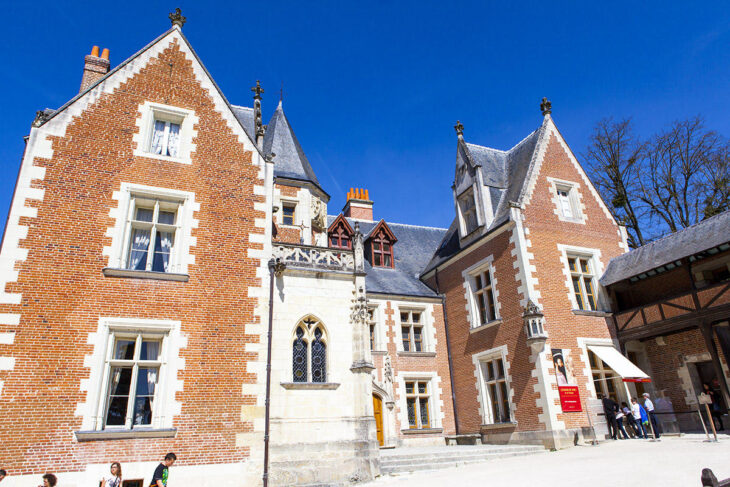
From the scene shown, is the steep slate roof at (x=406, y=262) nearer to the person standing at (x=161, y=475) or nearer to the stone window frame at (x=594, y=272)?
the stone window frame at (x=594, y=272)

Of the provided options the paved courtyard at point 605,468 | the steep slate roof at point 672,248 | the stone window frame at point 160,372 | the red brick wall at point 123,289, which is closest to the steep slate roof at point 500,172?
Answer: the steep slate roof at point 672,248

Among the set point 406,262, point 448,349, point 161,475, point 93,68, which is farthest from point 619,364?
point 93,68

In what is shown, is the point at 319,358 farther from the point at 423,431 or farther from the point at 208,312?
the point at 423,431

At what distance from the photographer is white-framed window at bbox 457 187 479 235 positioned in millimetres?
18922

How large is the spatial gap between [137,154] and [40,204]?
7.65 ft

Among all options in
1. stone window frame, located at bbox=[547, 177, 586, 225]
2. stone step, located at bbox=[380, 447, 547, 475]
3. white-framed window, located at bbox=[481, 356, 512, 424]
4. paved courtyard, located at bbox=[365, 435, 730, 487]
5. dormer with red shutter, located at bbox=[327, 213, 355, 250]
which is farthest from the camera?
dormer with red shutter, located at bbox=[327, 213, 355, 250]

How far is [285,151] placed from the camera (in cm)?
1752

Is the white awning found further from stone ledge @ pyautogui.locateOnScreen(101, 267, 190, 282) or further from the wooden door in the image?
stone ledge @ pyautogui.locateOnScreen(101, 267, 190, 282)

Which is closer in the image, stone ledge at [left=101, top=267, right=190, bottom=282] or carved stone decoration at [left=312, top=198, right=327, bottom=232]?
stone ledge at [left=101, top=267, right=190, bottom=282]

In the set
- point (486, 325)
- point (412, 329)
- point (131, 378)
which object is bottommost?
point (131, 378)

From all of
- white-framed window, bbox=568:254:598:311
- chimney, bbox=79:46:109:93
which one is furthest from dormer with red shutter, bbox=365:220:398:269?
chimney, bbox=79:46:109:93

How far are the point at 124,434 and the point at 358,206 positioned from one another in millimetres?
17519

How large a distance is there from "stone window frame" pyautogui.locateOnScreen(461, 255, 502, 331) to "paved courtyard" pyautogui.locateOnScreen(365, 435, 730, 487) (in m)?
5.06

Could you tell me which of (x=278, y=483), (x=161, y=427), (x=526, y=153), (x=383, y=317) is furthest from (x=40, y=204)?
(x=526, y=153)
